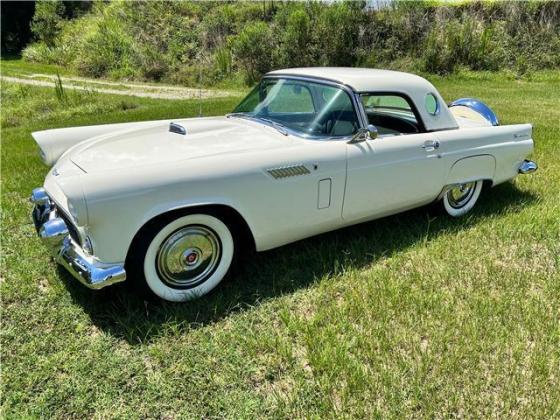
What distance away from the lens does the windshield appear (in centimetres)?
321

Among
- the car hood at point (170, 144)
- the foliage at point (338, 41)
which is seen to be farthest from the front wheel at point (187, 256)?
the foliage at point (338, 41)

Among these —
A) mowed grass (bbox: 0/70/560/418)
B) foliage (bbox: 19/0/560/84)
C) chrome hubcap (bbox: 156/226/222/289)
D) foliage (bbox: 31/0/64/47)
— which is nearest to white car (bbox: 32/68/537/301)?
chrome hubcap (bbox: 156/226/222/289)

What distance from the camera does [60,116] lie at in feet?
34.0

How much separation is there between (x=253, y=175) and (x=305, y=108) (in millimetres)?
983

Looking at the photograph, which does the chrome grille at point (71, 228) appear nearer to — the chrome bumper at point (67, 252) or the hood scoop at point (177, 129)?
the chrome bumper at point (67, 252)

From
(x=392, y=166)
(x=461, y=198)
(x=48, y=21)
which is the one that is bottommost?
(x=461, y=198)

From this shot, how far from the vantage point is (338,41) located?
18250mm

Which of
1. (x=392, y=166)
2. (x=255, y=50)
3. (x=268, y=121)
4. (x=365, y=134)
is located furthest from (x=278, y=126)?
(x=255, y=50)

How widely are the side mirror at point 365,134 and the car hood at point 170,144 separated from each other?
1.51 ft

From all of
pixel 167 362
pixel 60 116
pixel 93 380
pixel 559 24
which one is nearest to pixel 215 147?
pixel 167 362

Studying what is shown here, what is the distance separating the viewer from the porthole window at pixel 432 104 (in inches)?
145

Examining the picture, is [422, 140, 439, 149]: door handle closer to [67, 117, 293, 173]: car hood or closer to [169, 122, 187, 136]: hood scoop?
[67, 117, 293, 173]: car hood

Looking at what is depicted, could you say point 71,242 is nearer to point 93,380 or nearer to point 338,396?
point 93,380

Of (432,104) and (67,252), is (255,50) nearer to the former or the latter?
(432,104)
